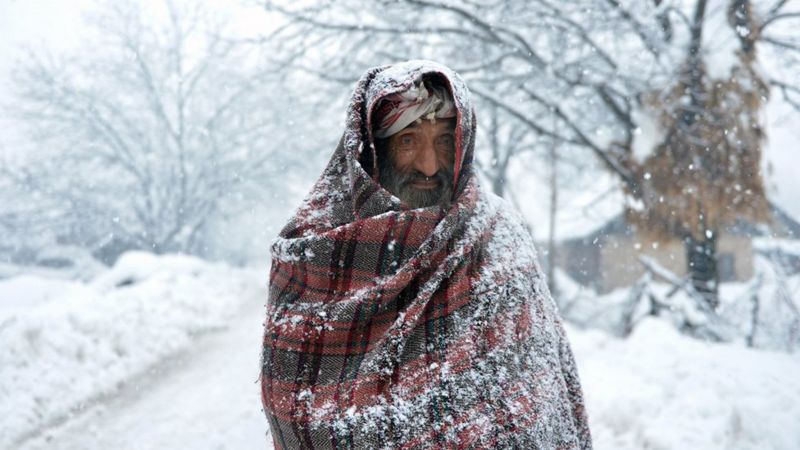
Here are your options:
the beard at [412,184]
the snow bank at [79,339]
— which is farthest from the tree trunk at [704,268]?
the snow bank at [79,339]

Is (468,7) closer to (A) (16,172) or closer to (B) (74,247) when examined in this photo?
(A) (16,172)

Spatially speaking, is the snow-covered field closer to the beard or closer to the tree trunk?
the tree trunk

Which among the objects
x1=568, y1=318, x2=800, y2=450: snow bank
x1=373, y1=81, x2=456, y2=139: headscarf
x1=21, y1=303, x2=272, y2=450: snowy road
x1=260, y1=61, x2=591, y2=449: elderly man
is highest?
x1=373, y1=81, x2=456, y2=139: headscarf

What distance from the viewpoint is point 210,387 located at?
5949 mm

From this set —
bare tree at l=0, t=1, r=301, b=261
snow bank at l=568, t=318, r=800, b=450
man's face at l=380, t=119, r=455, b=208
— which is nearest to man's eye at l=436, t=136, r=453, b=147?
man's face at l=380, t=119, r=455, b=208

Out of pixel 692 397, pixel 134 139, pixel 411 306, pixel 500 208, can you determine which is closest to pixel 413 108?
→ pixel 500 208

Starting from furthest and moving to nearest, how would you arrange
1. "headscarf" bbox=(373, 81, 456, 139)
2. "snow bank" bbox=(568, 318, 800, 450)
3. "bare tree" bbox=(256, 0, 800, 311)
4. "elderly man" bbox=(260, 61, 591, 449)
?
"bare tree" bbox=(256, 0, 800, 311), "snow bank" bbox=(568, 318, 800, 450), "headscarf" bbox=(373, 81, 456, 139), "elderly man" bbox=(260, 61, 591, 449)

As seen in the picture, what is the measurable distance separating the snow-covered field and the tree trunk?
→ 116 centimetres

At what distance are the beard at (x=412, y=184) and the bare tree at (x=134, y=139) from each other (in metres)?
14.8

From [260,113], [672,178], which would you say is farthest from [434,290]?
[260,113]

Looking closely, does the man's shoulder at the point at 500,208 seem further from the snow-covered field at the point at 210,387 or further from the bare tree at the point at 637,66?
the bare tree at the point at 637,66

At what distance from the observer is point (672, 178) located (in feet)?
21.3

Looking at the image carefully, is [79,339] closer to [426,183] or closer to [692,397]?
[426,183]

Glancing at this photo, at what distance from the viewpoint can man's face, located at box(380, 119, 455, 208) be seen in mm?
1694
